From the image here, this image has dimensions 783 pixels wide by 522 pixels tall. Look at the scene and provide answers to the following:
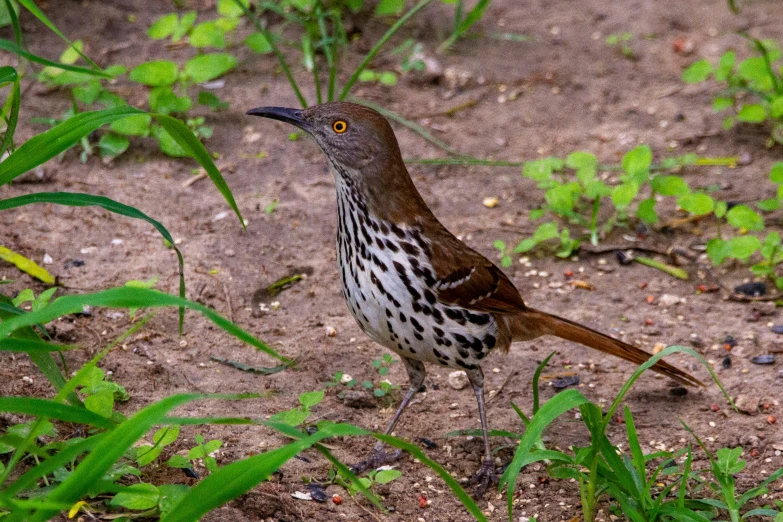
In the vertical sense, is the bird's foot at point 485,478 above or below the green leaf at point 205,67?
below

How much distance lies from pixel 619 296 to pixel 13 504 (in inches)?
125

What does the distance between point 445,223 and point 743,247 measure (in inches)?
58.2

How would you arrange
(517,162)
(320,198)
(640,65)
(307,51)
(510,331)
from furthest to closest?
(640,65) < (307,51) < (517,162) < (320,198) < (510,331)

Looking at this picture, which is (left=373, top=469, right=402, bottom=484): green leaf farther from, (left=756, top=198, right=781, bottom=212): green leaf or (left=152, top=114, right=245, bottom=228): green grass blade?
(left=756, top=198, right=781, bottom=212): green leaf

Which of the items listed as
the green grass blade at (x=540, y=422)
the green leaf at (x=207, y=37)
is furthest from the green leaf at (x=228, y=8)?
the green grass blade at (x=540, y=422)

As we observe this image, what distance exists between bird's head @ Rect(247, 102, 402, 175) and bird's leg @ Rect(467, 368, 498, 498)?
0.86 m

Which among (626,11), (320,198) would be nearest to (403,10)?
(626,11)

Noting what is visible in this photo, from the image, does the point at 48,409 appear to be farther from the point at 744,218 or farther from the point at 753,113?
the point at 753,113

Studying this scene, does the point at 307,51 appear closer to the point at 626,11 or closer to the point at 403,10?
the point at 403,10

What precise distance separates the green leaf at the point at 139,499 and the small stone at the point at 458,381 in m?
1.69

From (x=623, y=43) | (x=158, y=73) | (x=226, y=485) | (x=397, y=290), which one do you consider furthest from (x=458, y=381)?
(x=623, y=43)

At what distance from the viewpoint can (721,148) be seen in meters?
5.54

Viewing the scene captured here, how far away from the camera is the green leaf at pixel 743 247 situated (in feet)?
14.1

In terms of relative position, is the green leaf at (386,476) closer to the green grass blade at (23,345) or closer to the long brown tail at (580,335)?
the long brown tail at (580,335)
